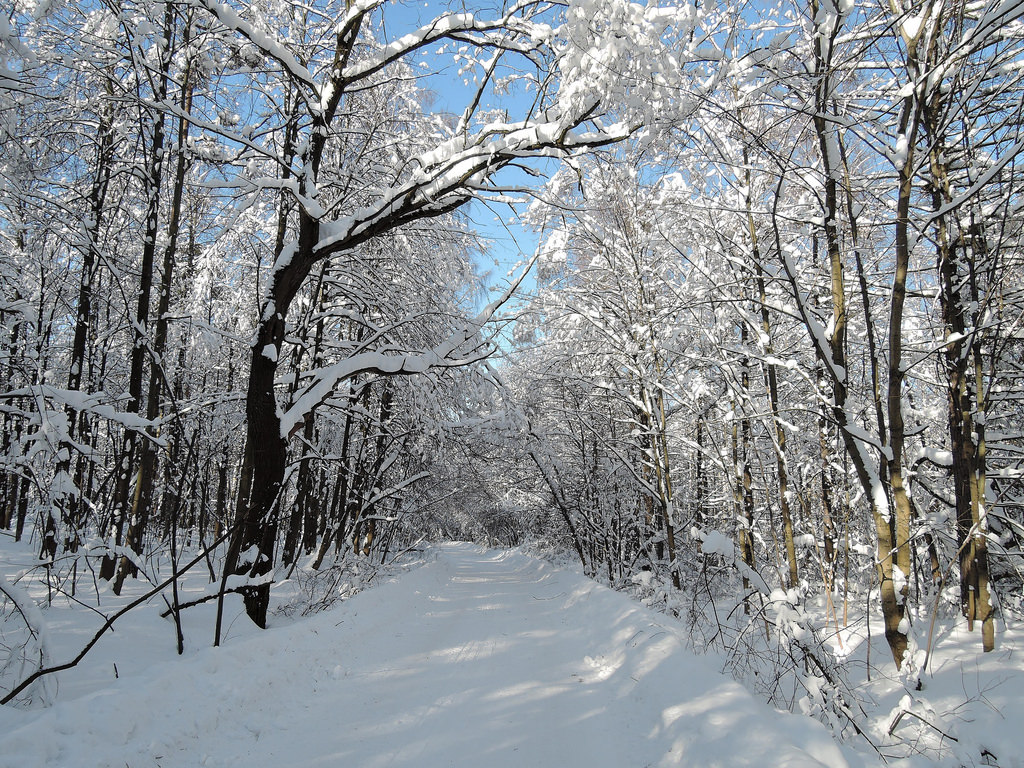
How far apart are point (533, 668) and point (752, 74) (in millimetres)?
6167

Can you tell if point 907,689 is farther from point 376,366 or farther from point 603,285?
point 603,285

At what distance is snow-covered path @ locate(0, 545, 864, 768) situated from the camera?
3057 mm

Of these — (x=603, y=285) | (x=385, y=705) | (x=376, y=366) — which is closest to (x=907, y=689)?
(x=385, y=705)

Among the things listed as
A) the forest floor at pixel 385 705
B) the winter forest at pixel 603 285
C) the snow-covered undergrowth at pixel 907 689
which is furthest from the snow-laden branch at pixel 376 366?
the snow-covered undergrowth at pixel 907 689

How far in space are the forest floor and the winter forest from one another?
5.6 inches

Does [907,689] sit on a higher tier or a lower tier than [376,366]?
lower

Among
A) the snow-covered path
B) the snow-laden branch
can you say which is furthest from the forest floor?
the snow-laden branch

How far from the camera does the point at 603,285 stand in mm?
10500

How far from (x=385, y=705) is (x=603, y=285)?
819 cm

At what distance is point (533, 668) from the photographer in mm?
5824

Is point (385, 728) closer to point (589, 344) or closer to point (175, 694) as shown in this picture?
point (175, 694)


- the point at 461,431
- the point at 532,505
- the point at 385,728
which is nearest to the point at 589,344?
the point at 461,431

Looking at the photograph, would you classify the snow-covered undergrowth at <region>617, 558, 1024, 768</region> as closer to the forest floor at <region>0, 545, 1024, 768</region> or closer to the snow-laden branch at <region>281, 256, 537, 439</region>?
the forest floor at <region>0, 545, 1024, 768</region>

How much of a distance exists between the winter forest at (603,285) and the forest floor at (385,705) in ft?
0.47
